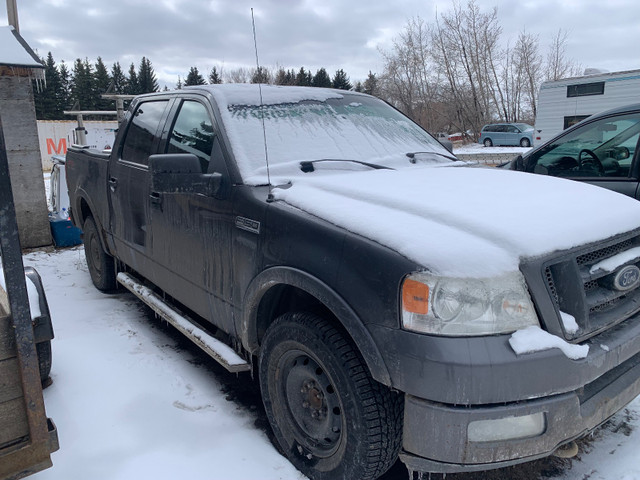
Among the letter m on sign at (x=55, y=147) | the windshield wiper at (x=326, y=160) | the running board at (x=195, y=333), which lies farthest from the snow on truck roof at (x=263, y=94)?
the letter m on sign at (x=55, y=147)

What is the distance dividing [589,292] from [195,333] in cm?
217

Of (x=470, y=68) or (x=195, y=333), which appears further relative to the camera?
(x=470, y=68)

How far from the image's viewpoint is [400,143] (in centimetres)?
345

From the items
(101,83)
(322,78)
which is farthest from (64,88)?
(322,78)

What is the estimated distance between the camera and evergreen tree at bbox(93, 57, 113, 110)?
54625 millimetres

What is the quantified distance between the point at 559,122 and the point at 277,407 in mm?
17760

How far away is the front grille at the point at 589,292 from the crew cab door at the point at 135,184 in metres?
2.71

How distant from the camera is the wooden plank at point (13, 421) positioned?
1900 millimetres

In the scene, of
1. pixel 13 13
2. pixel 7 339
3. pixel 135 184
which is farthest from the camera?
pixel 13 13

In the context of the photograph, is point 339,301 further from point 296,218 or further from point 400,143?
point 400,143

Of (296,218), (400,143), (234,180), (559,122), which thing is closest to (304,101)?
(400,143)

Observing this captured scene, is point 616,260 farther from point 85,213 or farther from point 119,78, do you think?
point 119,78

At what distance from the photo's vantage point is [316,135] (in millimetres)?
3092

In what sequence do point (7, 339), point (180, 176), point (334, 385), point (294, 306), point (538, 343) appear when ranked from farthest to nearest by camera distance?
point (180, 176) → point (294, 306) → point (334, 385) → point (7, 339) → point (538, 343)
